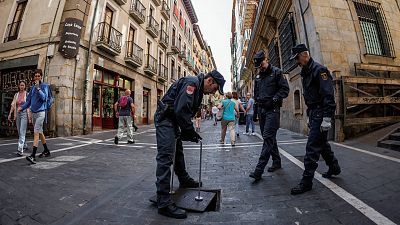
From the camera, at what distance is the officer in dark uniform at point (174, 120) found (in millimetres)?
2459

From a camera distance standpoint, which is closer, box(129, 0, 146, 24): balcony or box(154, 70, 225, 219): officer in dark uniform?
box(154, 70, 225, 219): officer in dark uniform

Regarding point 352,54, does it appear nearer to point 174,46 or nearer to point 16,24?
point 16,24

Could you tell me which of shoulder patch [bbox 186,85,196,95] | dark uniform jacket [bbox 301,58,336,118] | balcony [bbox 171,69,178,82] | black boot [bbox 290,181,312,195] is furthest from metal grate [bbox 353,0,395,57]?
balcony [bbox 171,69,178,82]

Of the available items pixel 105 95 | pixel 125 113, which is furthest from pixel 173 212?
pixel 105 95

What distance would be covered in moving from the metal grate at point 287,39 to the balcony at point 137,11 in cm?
911

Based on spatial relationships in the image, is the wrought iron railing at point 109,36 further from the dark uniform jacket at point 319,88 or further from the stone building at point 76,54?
the dark uniform jacket at point 319,88

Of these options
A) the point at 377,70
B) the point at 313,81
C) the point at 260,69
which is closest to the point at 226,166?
the point at 260,69

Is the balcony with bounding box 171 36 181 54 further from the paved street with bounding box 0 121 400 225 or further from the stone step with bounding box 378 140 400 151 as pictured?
the stone step with bounding box 378 140 400 151

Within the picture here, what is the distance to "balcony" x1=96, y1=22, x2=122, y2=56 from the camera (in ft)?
40.1

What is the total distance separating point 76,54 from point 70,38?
688 millimetres

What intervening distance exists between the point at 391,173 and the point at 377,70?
6225 mm

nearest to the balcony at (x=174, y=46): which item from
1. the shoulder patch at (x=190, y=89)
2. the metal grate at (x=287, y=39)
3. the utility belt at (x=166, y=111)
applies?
the metal grate at (x=287, y=39)

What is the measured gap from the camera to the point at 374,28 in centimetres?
980

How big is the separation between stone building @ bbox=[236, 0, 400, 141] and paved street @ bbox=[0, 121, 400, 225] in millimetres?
2598
